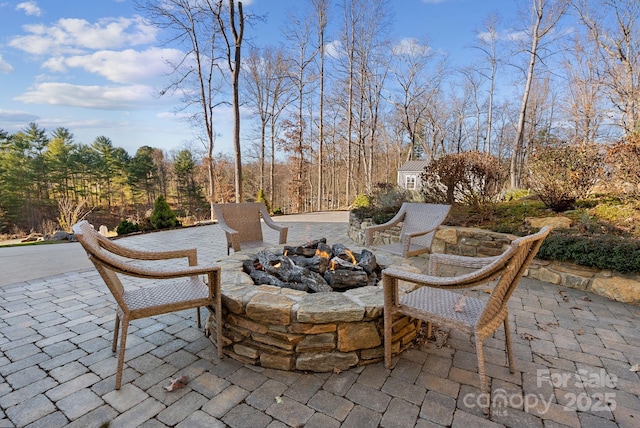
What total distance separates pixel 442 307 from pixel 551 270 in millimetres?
2541

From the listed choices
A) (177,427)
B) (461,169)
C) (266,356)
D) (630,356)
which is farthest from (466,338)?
→ (461,169)

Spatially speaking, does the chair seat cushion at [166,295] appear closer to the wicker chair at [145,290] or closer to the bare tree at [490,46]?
the wicker chair at [145,290]

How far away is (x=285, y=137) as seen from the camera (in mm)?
16297

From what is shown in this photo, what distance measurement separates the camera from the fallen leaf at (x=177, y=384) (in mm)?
1561

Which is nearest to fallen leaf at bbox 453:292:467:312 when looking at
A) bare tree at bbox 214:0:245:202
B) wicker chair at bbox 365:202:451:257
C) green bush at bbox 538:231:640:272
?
wicker chair at bbox 365:202:451:257

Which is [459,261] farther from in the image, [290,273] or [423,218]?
[423,218]

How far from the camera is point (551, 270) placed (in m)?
3.32

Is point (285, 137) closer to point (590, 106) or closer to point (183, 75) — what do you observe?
point (183, 75)

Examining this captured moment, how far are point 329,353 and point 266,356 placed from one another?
0.38 meters

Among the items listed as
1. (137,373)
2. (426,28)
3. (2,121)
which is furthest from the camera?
(2,121)

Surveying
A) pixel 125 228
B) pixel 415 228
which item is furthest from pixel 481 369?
pixel 125 228

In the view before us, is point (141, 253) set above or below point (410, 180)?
below

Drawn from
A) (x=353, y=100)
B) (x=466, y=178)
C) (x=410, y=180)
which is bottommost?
(x=466, y=178)

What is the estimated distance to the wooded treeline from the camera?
9516mm
